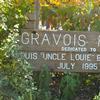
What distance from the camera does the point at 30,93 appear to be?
19.8 ft

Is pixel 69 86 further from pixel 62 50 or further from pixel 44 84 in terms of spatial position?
pixel 62 50

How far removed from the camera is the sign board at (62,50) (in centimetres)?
702

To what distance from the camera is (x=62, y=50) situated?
7.03 m

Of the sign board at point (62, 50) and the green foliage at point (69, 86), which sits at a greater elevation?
the sign board at point (62, 50)

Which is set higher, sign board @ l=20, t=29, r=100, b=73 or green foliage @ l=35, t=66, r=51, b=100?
sign board @ l=20, t=29, r=100, b=73

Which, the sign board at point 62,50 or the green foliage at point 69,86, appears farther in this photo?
the sign board at point 62,50

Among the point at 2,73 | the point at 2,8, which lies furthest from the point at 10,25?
the point at 2,73

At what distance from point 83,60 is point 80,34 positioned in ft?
1.36

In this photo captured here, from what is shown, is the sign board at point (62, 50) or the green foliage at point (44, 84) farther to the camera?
the sign board at point (62, 50)

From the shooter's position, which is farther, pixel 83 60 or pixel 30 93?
pixel 83 60

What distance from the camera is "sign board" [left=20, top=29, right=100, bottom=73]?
702 cm

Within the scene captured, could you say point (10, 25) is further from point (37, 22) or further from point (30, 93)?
point (30, 93)

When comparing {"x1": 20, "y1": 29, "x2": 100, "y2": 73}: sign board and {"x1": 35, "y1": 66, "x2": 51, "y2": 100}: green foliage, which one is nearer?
{"x1": 35, "y1": 66, "x2": 51, "y2": 100}: green foliage

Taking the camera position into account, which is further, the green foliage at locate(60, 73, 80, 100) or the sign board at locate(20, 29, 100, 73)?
the sign board at locate(20, 29, 100, 73)
